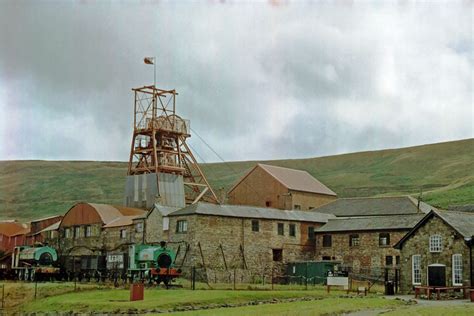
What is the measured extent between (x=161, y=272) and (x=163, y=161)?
33.0 metres

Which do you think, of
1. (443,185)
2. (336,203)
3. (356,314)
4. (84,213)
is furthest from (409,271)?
(443,185)

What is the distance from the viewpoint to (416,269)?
48094 mm

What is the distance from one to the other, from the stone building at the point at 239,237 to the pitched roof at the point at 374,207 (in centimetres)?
643

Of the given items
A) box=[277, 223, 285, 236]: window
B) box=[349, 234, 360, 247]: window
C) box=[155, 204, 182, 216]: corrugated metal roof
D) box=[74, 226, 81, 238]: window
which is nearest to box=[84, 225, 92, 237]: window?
box=[74, 226, 81, 238]: window

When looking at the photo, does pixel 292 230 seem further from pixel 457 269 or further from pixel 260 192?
pixel 457 269

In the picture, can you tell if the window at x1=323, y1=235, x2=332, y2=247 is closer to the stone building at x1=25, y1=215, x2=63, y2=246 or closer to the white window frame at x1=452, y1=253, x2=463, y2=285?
the white window frame at x1=452, y1=253, x2=463, y2=285

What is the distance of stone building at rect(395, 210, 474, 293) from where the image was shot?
45156 mm

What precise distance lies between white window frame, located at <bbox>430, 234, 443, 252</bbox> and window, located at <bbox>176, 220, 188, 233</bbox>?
2020 centimetres

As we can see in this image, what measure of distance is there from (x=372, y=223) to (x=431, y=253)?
1661 centimetres

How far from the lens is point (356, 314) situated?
31.5 metres

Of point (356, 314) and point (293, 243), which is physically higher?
point (293, 243)

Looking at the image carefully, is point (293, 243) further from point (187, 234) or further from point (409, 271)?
point (409, 271)

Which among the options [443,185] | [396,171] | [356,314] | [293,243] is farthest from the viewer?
[396,171]

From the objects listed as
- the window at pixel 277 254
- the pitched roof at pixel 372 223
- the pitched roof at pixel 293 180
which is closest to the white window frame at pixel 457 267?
the pitched roof at pixel 372 223
